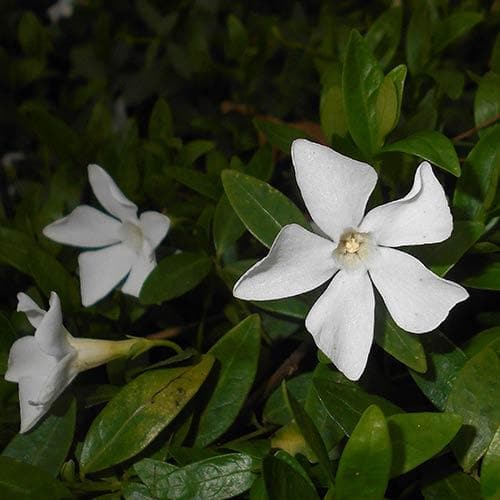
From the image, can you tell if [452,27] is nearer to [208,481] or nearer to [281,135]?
[281,135]

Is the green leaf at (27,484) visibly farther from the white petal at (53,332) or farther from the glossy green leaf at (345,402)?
the glossy green leaf at (345,402)

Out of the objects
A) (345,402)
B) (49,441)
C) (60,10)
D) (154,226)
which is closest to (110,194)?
(154,226)

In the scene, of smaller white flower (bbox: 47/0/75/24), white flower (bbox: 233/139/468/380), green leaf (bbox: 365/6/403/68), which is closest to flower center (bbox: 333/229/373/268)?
white flower (bbox: 233/139/468/380)

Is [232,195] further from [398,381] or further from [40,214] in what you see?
[40,214]

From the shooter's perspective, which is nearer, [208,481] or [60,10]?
[208,481]

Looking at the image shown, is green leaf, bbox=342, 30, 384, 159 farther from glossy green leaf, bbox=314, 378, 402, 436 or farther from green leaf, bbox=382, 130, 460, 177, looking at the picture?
glossy green leaf, bbox=314, 378, 402, 436

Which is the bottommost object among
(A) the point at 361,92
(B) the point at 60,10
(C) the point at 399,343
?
(C) the point at 399,343

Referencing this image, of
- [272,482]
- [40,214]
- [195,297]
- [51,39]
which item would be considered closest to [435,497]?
[272,482]
